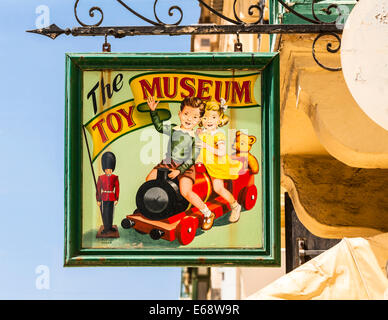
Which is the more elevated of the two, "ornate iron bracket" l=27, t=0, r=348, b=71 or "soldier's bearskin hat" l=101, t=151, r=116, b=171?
"ornate iron bracket" l=27, t=0, r=348, b=71

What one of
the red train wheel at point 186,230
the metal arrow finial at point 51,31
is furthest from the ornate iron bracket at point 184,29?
the red train wheel at point 186,230

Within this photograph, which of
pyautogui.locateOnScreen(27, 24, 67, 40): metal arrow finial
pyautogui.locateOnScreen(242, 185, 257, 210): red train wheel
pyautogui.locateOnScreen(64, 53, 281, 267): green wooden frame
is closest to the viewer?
pyautogui.locateOnScreen(64, 53, 281, 267): green wooden frame

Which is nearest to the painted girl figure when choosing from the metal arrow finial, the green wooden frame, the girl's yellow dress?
the girl's yellow dress

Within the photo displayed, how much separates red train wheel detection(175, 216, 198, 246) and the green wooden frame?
69 mm

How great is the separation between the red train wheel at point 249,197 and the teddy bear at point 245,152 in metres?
0.11

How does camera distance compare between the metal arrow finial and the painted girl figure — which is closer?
the painted girl figure

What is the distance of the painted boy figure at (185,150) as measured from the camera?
547 centimetres

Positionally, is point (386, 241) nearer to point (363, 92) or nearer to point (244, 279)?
point (363, 92)

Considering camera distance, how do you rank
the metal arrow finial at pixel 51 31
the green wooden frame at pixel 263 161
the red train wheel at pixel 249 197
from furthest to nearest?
the metal arrow finial at pixel 51 31
the red train wheel at pixel 249 197
the green wooden frame at pixel 263 161

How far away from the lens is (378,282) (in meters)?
6.53

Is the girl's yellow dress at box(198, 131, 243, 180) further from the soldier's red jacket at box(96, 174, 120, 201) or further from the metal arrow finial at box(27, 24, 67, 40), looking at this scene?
the metal arrow finial at box(27, 24, 67, 40)

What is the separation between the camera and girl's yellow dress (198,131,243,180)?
18.0 ft

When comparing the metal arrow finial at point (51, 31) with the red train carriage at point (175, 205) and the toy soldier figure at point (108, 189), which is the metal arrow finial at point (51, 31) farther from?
the red train carriage at point (175, 205)

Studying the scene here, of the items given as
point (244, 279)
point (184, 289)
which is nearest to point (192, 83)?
point (244, 279)
